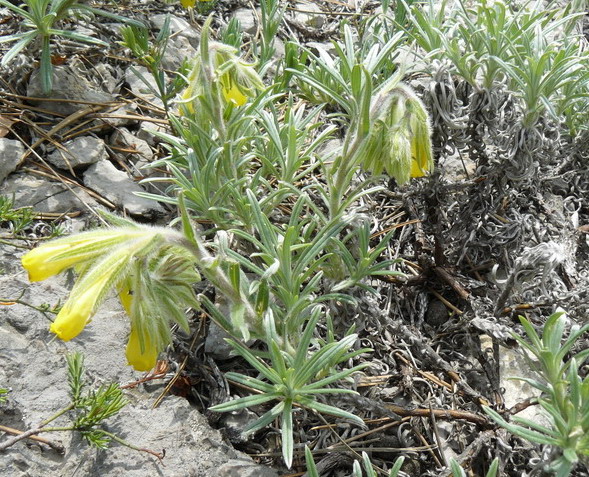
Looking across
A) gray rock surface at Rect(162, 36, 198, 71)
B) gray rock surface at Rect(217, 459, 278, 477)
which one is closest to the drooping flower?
gray rock surface at Rect(217, 459, 278, 477)

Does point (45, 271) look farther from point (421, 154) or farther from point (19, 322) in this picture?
point (421, 154)

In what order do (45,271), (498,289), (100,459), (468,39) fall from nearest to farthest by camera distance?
1. (45,271)
2. (100,459)
3. (498,289)
4. (468,39)

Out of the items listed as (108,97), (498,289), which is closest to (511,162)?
(498,289)

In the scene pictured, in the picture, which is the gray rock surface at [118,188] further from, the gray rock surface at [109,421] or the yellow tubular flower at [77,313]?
the yellow tubular flower at [77,313]

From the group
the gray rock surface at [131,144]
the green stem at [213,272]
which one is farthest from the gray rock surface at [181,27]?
the green stem at [213,272]

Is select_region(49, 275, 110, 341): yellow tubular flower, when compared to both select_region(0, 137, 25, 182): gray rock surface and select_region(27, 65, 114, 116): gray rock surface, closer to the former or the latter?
select_region(0, 137, 25, 182): gray rock surface

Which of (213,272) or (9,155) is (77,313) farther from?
(9,155)

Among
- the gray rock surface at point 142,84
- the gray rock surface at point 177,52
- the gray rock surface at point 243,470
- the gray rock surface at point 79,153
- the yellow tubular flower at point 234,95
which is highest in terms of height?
the yellow tubular flower at point 234,95
